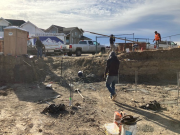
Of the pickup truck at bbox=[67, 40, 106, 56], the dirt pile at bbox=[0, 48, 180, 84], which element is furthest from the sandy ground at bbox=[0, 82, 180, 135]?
the pickup truck at bbox=[67, 40, 106, 56]

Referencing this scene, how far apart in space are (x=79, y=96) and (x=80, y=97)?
0.17 m

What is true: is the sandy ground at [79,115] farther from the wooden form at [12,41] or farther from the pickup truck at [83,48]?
the pickup truck at [83,48]

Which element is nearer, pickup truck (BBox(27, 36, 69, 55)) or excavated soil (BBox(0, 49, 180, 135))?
excavated soil (BBox(0, 49, 180, 135))

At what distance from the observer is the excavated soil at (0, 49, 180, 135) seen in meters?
4.33

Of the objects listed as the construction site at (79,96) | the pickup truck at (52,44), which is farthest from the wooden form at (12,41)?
the pickup truck at (52,44)

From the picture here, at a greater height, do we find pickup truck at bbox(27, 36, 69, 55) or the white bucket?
pickup truck at bbox(27, 36, 69, 55)

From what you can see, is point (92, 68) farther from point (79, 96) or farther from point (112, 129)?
point (112, 129)

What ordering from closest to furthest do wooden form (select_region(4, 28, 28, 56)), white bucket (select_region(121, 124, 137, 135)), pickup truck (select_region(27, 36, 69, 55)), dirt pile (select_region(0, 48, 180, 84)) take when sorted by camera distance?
white bucket (select_region(121, 124, 137, 135)) < dirt pile (select_region(0, 48, 180, 84)) < wooden form (select_region(4, 28, 28, 56)) < pickup truck (select_region(27, 36, 69, 55))

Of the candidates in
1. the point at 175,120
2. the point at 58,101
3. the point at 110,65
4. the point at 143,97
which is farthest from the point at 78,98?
the point at 175,120

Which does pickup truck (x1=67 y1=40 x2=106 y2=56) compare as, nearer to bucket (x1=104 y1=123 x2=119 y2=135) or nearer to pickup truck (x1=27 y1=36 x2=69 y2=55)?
pickup truck (x1=27 y1=36 x2=69 y2=55)

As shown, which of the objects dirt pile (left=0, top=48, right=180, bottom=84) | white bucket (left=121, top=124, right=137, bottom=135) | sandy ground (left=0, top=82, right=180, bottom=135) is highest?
dirt pile (left=0, top=48, right=180, bottom=84)

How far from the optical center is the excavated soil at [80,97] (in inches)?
171

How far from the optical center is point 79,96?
7188 mm

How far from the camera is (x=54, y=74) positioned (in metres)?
10.8
